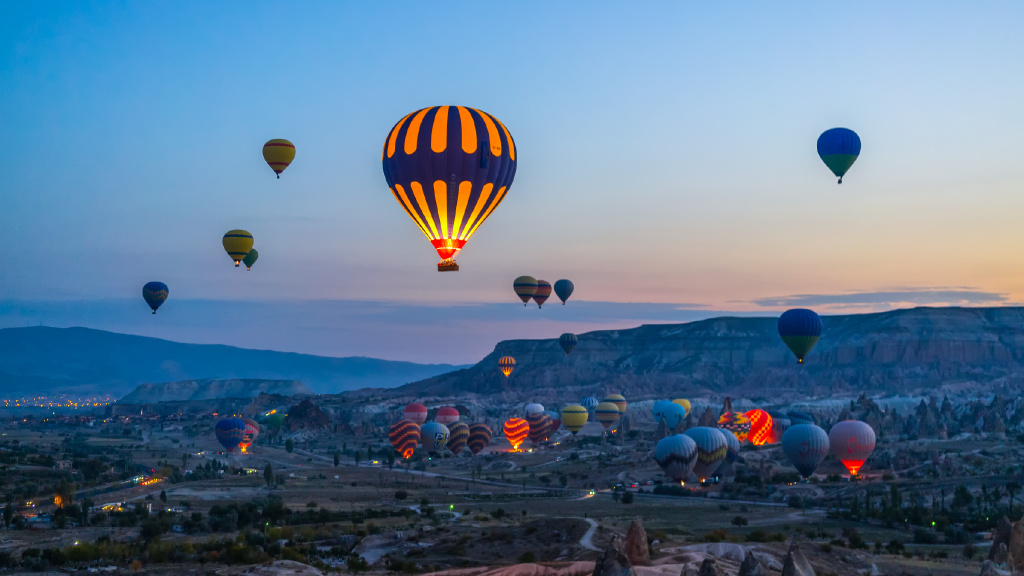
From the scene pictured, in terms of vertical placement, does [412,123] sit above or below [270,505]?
above

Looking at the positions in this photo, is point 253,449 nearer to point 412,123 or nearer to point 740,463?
point 740,463

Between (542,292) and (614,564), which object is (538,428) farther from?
(614,564)

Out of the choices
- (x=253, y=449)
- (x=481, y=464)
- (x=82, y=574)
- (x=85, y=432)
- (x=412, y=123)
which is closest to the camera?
(x=82, y=574)

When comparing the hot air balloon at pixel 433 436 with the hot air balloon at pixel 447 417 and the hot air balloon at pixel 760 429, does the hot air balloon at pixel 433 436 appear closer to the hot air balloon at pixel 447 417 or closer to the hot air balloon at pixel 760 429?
the hot air balloon at pixel 447 417

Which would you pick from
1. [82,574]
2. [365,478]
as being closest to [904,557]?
[82,574]

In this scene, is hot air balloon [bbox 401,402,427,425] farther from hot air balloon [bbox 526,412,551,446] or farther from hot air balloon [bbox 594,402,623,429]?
hot air balloon [bbox 594,402,623,429]

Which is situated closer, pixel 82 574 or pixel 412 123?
pixel 82 574
